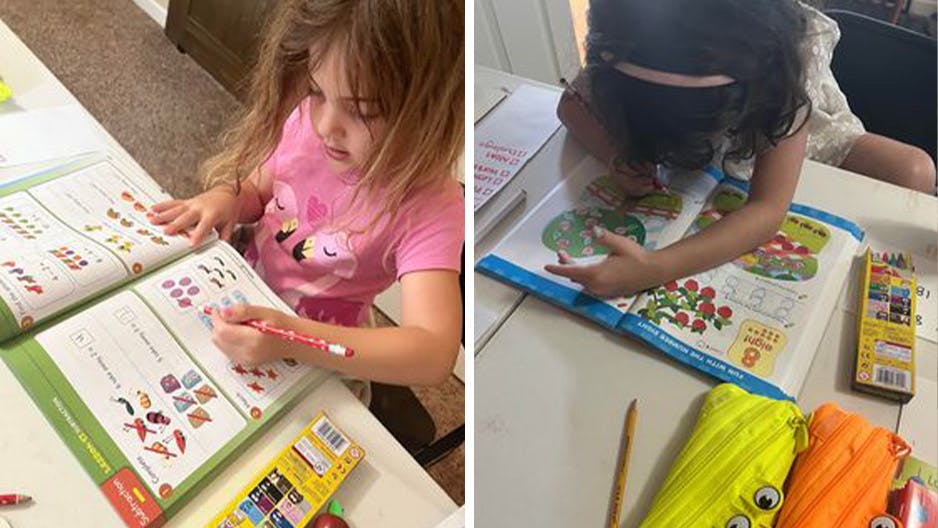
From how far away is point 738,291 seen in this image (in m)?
0.46

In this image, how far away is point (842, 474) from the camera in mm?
436

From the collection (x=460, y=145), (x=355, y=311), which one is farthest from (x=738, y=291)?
(x=355, y=311)

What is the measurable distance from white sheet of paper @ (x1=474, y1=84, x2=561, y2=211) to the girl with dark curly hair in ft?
0.04

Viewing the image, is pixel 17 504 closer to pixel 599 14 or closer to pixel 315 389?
pixel 315 389

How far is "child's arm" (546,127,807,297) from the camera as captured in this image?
431 mm

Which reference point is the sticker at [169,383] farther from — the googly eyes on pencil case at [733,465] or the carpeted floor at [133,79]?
the carpeted floor at [133,79]

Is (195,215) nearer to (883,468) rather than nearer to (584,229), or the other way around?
(584,229)

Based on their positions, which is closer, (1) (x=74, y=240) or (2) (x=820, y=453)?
(2) (x=820, y=453)

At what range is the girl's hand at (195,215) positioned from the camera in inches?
24.6

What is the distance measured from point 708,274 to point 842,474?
119 millimetres

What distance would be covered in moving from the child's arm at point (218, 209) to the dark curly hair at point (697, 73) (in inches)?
13.3

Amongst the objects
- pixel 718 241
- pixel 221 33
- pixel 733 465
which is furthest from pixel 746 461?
pixel 221 33

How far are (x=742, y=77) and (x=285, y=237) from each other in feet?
1.45

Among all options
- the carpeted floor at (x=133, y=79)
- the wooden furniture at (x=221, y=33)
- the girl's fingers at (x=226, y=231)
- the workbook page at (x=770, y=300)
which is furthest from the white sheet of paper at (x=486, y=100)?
the carpeted floor at (x=133, y=79)
